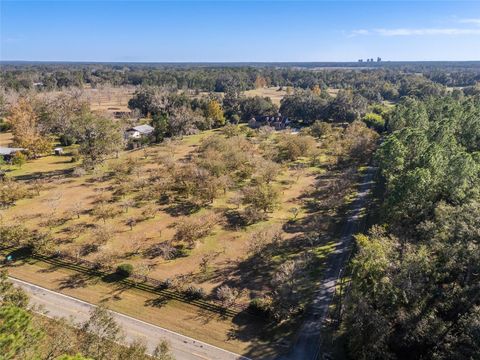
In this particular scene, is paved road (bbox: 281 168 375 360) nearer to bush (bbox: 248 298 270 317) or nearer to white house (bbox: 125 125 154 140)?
bush (bbox: 248 298 270 317)

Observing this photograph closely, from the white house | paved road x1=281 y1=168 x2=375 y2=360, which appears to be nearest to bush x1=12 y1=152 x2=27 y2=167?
the white house

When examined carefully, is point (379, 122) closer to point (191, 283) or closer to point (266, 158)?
point (266, 158)

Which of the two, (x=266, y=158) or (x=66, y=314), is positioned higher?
(x=266, y=158)

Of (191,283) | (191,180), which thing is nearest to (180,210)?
(191,180)

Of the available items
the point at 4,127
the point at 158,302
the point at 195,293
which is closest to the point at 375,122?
the point at 195,293

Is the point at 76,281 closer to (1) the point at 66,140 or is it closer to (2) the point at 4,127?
(1) the point at 66,140

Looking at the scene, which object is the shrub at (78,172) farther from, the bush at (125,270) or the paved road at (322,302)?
the paved road at (322,302)
